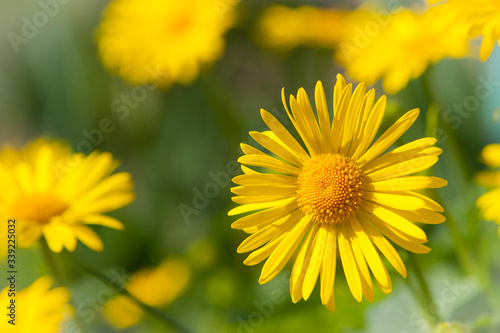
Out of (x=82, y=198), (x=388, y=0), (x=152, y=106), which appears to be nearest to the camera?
(x=82, y=198)

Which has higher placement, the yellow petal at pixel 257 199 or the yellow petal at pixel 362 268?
the yellow petal at pixel 257 199

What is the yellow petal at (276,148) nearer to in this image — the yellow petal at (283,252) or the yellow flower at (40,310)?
the yellow petal at (283,252)

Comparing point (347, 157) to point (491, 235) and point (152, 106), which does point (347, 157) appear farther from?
point (152, 106)

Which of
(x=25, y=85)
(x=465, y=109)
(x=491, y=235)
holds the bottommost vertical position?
(x=491, y=235)

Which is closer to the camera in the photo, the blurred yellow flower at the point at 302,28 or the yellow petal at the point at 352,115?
the yellow petal at the point at 352,115

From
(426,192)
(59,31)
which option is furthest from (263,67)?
(426,192)

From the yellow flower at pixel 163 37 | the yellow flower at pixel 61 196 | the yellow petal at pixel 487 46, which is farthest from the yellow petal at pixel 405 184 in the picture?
the yellow flower at pixel 163 37

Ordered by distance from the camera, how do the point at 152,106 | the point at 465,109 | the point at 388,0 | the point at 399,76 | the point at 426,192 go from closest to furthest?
the point at 426,192, the point at 399,76, the point at 465,109, the point at 388,0, the point at 152,106
